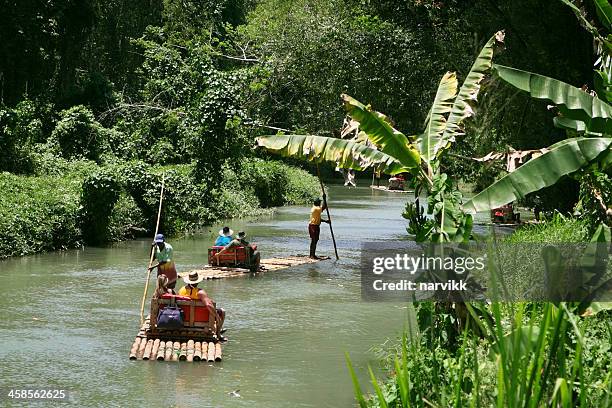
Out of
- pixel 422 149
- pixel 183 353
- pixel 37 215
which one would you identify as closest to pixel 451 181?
pixel 422 149

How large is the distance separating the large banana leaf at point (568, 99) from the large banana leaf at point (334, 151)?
1790 millimetres

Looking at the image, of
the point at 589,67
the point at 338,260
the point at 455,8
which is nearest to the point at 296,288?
the point at 338,260

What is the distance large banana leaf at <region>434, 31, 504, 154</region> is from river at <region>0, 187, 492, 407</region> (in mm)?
3018

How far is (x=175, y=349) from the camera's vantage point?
11781 millimetres

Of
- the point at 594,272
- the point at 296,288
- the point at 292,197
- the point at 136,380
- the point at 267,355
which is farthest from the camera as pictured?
the point at 292,197

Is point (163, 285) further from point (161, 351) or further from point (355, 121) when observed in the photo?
point (355, 121)

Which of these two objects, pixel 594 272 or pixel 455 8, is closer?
pixel 594 272

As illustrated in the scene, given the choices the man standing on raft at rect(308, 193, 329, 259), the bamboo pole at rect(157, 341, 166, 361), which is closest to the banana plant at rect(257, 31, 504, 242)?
the bamboo pole at rect(157, 341, 166, 361)

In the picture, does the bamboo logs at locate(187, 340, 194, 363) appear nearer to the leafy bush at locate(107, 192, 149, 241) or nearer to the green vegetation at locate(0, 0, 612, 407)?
the green vegetation at locate(0, 0, 612, 407)

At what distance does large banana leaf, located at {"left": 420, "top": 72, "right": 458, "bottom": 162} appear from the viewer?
31.7 ft

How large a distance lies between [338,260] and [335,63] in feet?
24.6

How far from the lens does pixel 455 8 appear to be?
73.9 ft

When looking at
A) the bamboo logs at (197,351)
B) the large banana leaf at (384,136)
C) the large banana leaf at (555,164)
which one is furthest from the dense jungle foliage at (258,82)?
the large banana leaf at (555,164)

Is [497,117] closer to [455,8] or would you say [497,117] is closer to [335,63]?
[455,8]
